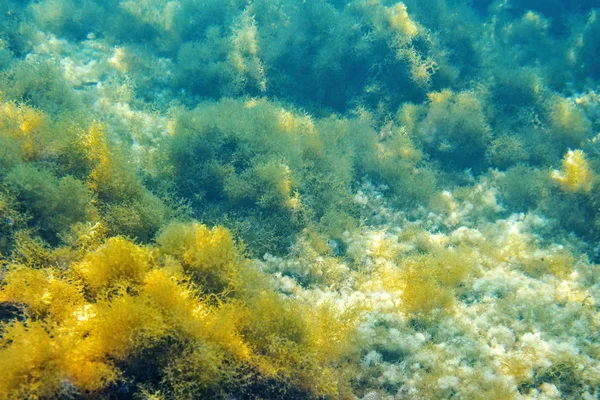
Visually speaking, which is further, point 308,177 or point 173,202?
point 308,177

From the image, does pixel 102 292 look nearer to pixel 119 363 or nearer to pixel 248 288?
pixel 119 363

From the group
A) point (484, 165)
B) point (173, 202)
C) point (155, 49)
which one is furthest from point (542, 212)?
point (155, 49)

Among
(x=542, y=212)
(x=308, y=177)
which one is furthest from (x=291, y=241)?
(x=542, y=212)

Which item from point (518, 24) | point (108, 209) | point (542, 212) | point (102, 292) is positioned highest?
point (518, 24)

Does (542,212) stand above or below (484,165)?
below

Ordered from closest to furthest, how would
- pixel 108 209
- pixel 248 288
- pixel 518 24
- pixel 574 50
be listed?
pixel 248 288
pixel 108 209
pixel 574 50
pixel 518 24

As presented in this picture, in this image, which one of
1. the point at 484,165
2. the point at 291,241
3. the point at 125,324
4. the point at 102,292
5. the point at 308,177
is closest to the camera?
the point at 125,324

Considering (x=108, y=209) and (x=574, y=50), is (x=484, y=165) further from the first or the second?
(x=108, y=209)
